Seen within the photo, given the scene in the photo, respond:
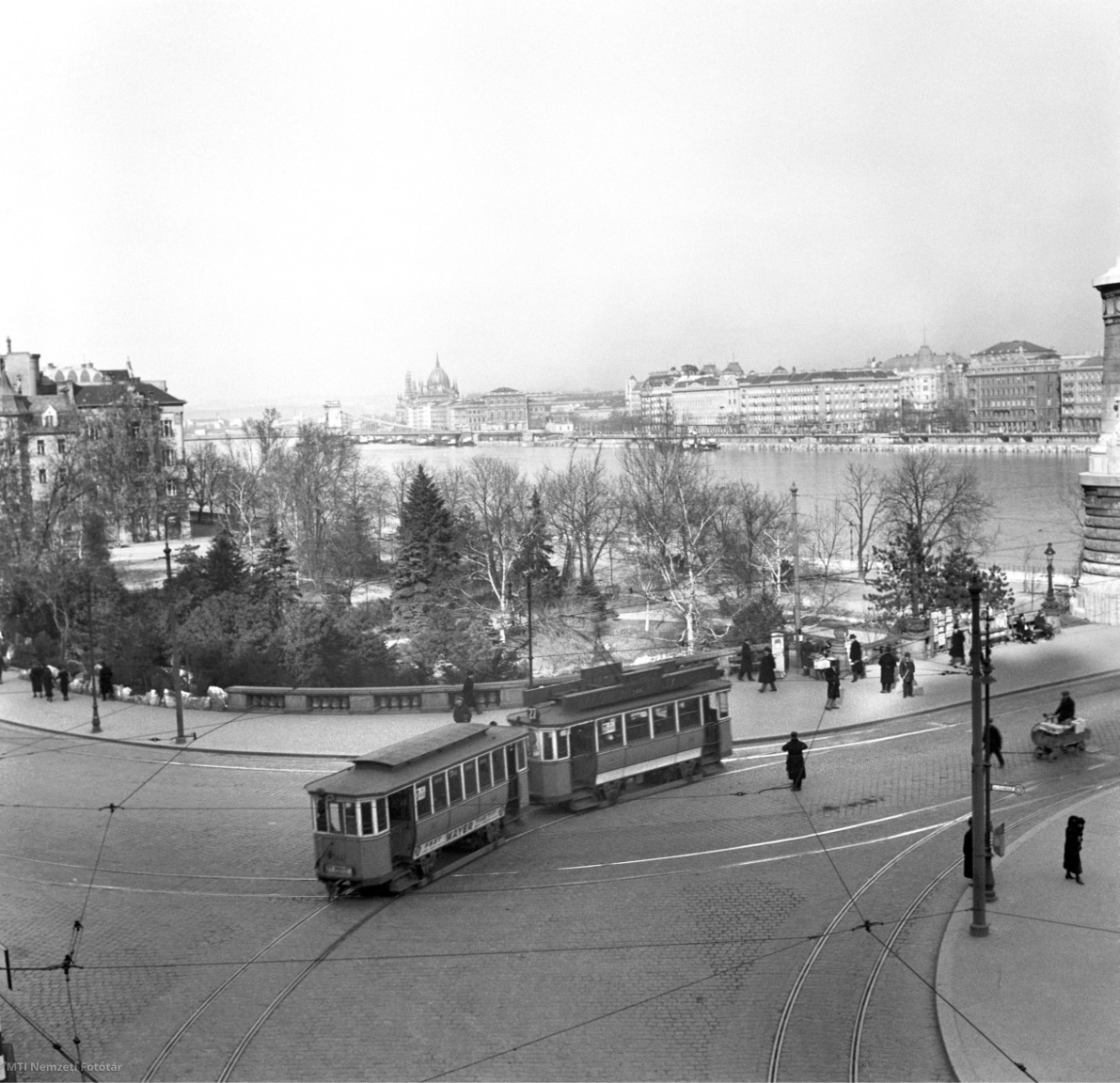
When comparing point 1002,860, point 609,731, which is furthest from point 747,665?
point 1002,860

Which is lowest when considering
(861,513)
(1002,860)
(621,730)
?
(1002,860)

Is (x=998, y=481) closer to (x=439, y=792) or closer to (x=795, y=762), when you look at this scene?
(x=795, y=762)

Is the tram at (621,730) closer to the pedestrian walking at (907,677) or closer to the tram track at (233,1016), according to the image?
the tram track at (233,1016)

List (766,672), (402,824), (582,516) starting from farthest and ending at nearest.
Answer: (582,516) < (766,672) < (402,824)

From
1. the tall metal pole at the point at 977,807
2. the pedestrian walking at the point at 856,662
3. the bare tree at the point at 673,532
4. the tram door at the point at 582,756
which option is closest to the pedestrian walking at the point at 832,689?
the pedestrian walking at the point at 856,662

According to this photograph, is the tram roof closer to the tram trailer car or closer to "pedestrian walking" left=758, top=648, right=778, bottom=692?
the tram trailer car

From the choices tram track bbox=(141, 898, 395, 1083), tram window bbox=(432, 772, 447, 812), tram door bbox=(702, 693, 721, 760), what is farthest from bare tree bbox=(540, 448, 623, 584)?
tram track bbox=(141, 898, 395, 1083)

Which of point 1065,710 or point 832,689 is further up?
point 1065,710
